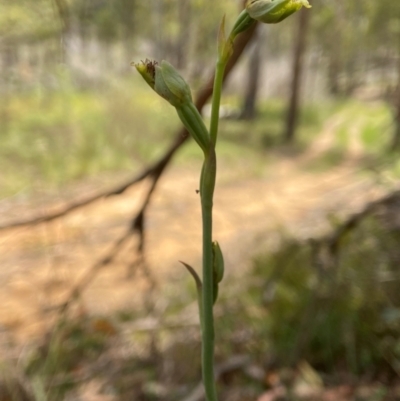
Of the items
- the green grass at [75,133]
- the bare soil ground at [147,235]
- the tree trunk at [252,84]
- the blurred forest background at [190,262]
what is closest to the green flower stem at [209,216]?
the blurred forest background at [190,262]

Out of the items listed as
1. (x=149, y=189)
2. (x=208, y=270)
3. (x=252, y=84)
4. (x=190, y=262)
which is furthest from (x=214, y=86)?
(x=252, y=84)

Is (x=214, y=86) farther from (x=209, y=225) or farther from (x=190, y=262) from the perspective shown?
(x=190, y=262)

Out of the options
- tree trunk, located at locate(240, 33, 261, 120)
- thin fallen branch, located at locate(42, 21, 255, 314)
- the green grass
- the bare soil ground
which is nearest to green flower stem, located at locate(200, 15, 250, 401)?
thin fallen branch, located at locate(42, 21, 255, 314)

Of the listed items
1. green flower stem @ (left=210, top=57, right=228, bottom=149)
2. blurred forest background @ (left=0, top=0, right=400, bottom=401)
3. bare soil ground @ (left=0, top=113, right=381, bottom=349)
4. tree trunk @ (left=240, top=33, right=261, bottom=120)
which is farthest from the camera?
tree trunk @ (left=240, top=33, right=261, bottom=120)

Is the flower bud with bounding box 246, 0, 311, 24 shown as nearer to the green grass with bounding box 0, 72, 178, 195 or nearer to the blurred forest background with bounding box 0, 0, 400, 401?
the blurred forest background with bounding box 0, 0, 400, 401

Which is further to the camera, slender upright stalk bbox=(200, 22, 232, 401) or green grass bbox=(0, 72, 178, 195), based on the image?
green grass bbox=(0, 72, 178, 195)
